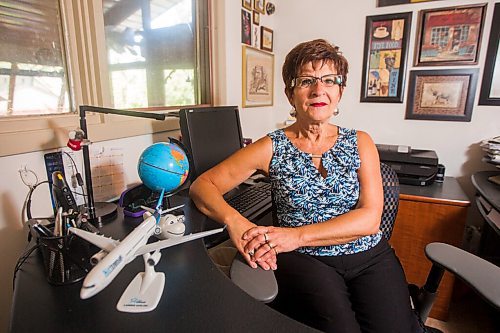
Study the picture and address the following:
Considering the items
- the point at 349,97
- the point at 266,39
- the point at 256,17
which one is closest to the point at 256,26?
the point at 256,17

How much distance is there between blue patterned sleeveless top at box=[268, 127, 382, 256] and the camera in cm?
112

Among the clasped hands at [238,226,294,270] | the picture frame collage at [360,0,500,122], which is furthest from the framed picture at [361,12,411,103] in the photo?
the clasped hands at [238,226,294,270]

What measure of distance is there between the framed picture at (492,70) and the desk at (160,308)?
6.86ft

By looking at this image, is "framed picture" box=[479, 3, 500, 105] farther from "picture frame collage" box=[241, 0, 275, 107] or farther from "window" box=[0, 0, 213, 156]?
"window" box=[0, 0, 213, 156]

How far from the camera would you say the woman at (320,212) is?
956 millimetres

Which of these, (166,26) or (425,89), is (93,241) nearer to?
(166,26)

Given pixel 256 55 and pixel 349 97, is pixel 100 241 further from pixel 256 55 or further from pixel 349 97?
pixel 349 97

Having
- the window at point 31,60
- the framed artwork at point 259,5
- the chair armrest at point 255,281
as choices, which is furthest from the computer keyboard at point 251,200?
the framed artwork at point 259,5

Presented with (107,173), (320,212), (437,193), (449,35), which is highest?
(449,35)

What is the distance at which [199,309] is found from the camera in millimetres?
621

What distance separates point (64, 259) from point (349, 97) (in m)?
2.15

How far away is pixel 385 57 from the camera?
213 cm

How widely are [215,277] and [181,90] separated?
1.29 m

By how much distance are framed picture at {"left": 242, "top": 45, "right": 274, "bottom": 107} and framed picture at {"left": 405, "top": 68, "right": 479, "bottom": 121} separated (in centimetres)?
104
